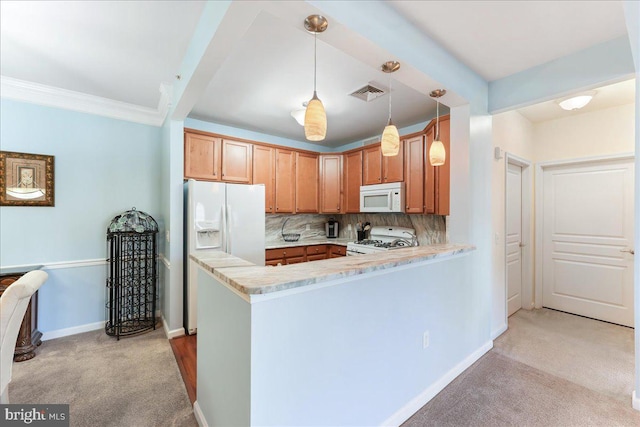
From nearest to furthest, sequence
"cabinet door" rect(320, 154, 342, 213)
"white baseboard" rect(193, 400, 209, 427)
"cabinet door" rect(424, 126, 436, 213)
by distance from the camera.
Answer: "white baseboard" rect(193, 400, 209, 427)
"cabinet door" rect(424, 126, 436, 213)
"cabinet door" rect(320, 154, 342, 213)

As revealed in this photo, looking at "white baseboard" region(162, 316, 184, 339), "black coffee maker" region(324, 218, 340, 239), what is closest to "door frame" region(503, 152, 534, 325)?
"black coffee maker" region(324, 218, 340, 239)

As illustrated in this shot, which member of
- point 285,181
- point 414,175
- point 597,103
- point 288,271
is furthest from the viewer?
point 285,181

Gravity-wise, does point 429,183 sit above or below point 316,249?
above

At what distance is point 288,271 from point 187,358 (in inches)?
73.6

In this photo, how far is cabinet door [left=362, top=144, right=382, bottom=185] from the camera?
12.8ft

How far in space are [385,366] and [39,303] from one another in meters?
3.52

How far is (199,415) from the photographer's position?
1.69 meters

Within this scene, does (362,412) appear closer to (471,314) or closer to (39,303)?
(471,314)

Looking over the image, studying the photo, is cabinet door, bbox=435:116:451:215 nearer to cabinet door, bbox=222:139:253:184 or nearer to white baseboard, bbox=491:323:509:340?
white baseboard, bbox=491:323:509:340

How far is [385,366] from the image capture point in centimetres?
159

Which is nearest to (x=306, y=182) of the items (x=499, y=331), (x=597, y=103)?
(x=499, y=331)

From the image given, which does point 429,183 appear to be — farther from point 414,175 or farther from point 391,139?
point 391,139

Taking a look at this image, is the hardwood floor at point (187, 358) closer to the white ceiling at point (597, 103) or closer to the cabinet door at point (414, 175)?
the cabinet door at point (414, 175)

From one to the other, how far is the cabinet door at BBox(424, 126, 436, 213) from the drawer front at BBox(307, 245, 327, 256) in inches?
69.6
